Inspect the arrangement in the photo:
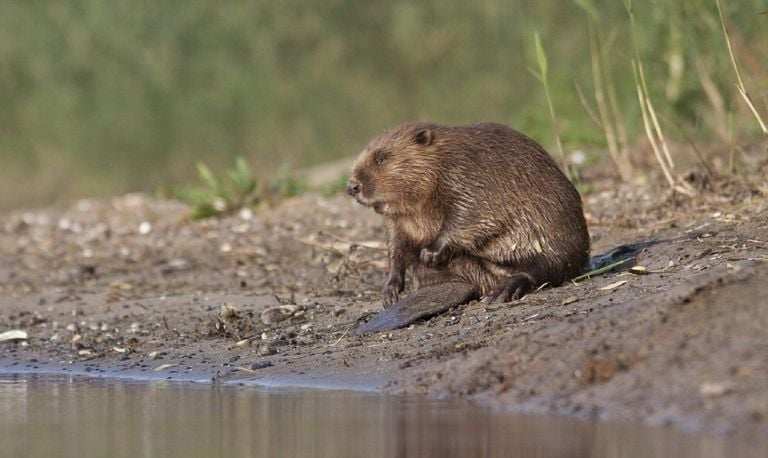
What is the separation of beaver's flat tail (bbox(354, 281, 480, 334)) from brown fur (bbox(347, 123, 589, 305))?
13 centimetres

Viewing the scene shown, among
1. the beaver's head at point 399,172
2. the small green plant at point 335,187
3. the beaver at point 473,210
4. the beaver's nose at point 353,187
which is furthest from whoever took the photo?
the small green plant at point 335,187

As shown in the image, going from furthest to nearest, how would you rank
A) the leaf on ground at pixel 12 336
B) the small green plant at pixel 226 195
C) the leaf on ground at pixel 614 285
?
the small green plant at pixel 226 195 → the leaf on ground at pixel 12 336 → the leaf on ground at pixel 614 285

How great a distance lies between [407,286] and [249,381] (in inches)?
68.2

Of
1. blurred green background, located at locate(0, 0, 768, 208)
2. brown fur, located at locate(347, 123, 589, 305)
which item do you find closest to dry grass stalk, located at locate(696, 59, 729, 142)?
blurred green background, located at locate(0, 0, 768, 208)

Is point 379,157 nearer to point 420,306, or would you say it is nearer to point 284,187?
point 420,306

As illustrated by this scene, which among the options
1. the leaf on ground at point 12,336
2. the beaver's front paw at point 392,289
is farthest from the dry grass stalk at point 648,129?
the leaf on ground at point 12,336

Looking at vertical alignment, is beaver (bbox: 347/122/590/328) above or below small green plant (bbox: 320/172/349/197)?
below

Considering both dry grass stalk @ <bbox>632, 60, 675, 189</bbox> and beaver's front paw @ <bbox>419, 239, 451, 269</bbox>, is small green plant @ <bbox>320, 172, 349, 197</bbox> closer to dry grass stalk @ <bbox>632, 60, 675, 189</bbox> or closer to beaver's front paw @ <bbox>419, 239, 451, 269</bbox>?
dry grass stalk @ <bbox>632, 60, 675, 189</bbox>

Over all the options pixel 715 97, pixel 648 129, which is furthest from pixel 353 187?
pixel 715 97

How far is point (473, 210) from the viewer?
695 cm

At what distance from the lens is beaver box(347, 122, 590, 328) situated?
6934 mm

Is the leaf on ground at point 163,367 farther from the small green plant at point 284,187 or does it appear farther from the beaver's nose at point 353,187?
the small green plant at point 284,187

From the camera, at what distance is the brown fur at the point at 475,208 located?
22.7 ft

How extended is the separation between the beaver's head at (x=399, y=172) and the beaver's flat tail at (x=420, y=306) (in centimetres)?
46
